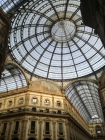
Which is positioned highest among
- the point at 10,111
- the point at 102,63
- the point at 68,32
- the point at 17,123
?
the point at 68,32

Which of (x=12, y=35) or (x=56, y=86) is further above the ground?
(x=12, y=35)

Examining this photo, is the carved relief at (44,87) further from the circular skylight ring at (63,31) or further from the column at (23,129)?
the circular skylight ring at (63,31)

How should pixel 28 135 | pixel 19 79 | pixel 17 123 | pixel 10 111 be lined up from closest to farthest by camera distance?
pixel 28 135
pixel 17 123
pixel 10 111
pixel 19 79

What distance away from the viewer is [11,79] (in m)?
41.1

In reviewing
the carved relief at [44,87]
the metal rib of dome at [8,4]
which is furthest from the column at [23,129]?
the metal rib of dome at [8,4]

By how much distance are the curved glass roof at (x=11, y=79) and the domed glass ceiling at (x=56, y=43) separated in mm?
2623

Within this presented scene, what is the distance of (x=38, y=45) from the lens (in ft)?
134

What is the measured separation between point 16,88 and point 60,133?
17029 millimetres

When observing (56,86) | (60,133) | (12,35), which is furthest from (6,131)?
(12,35)

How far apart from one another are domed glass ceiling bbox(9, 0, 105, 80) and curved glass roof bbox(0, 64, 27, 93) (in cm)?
262

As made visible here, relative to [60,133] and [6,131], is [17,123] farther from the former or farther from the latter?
[60,133]

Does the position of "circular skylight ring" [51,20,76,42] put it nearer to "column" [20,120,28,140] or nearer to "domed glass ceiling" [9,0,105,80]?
"domed glass ceiling" [9,0,105,80]

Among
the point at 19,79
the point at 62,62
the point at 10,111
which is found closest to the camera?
the point at 10,111

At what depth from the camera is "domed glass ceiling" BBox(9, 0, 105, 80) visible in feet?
114
